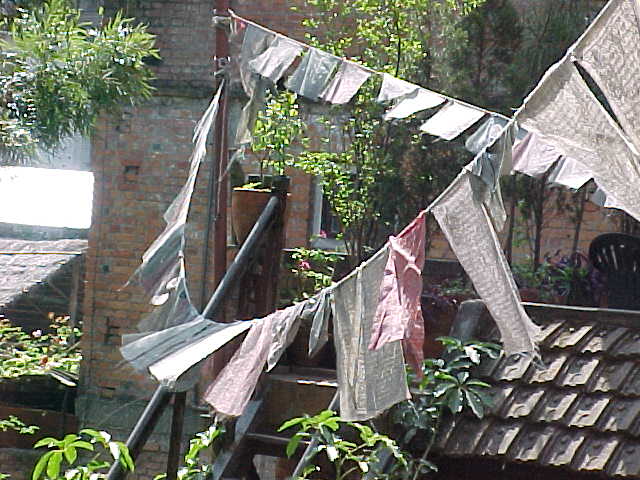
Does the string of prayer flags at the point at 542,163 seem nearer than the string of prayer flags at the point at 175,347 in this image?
No

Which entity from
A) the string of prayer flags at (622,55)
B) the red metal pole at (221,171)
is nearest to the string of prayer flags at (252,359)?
the string of prayer flags at (622,55)

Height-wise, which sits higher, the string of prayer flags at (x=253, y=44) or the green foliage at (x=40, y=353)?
the string of prayer flags at (x=253, y=44)

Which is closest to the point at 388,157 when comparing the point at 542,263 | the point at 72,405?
the point at 542,263

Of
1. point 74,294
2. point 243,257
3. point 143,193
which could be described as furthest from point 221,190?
point 74,294

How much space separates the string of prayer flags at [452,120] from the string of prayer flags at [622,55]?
1728 mm

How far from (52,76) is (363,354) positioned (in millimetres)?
2037

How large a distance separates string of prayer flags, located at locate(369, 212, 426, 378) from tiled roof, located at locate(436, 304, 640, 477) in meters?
1.01

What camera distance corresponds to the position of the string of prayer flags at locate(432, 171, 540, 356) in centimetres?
292

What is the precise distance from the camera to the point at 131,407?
25.0ft

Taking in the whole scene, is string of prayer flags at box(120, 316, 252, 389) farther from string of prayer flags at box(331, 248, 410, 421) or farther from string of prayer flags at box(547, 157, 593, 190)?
string of prayer flags at box(547, 157, 593, 190)

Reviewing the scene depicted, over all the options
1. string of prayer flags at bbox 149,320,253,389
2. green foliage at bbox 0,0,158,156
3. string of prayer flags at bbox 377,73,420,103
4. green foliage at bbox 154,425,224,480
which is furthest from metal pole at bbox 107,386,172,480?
string of prayer flags at bbox 377,73,420,103

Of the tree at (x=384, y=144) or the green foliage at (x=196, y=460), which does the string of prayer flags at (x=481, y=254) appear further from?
the tree at (x=384, y=144)

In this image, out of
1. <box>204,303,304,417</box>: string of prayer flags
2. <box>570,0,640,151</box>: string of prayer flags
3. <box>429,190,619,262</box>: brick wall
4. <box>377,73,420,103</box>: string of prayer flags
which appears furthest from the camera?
<box>429,190,619,262</box>: brick wall

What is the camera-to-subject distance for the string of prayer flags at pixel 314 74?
4.49 m
